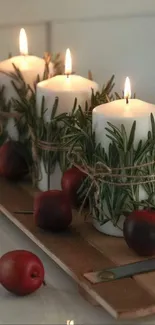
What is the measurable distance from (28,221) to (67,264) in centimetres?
13

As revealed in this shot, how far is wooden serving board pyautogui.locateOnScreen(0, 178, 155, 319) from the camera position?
0.55 m

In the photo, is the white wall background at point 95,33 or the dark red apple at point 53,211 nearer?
the dark red apple at point 53,211

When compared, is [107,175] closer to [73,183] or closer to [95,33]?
[73,183]

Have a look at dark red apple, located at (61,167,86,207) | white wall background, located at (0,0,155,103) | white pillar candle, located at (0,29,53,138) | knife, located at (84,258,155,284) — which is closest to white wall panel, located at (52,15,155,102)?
white wall background, located at (0,0,155,103)

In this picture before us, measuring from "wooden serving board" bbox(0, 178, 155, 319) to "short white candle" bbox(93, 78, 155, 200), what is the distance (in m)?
0.08

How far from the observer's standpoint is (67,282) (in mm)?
625

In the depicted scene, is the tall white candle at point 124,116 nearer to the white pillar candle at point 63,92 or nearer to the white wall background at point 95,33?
the white pillar candle at point 63,92

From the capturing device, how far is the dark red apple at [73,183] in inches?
29.0

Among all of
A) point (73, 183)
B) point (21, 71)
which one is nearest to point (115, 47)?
point (21, 71)

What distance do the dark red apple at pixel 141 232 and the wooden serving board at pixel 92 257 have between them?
16mm

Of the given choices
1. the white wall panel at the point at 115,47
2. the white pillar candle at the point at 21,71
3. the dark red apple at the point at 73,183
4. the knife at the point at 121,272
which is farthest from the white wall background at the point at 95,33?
the knife at the point at 121,272

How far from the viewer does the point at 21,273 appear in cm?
57

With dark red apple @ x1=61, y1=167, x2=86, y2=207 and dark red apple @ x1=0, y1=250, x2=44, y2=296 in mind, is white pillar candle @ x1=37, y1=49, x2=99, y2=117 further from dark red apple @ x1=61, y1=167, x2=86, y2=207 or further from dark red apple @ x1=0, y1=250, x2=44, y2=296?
dark red apple @ x1=0, y1=250, x2=44, y2=296

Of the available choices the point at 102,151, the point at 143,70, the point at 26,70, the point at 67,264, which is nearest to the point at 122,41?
the point at 143,70
